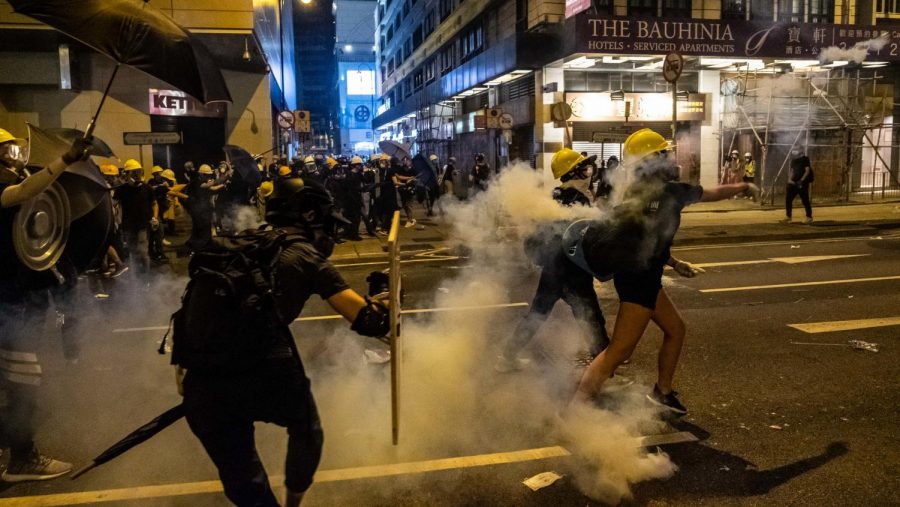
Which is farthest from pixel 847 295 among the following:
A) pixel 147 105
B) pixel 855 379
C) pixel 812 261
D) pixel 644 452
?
pixel 147 105

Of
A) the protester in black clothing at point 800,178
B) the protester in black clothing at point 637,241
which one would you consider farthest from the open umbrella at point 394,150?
the protester in black clothing at point 637,241

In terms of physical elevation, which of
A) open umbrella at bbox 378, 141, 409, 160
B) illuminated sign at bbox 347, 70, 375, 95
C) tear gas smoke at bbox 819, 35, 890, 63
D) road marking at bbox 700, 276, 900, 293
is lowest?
road marking at bbox 700, 276, 900, 293

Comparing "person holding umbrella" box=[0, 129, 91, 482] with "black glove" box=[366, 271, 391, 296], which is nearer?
"black glove" box=[366, 271, 391, 296]

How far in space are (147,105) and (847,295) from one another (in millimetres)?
18220

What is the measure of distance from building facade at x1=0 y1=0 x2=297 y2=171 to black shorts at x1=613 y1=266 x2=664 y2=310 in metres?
15.3

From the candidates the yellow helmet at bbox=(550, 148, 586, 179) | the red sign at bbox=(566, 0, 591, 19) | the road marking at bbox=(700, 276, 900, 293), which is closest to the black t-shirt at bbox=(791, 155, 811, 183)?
the road marking at bbox=(700, 276, 900, 293)

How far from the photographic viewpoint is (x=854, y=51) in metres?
19.8

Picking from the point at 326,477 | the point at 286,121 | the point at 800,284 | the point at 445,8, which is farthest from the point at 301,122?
the point at 326,477

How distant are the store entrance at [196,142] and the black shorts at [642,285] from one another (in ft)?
63.7

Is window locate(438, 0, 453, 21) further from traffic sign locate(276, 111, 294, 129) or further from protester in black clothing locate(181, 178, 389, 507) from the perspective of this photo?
protester in black clothing locate(181, 178, 389, 507)

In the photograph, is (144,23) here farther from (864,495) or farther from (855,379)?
A: (855,379)

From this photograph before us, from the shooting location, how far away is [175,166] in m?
21.7

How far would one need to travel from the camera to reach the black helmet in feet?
9.42

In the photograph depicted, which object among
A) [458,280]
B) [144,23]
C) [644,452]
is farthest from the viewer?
[458,280]
